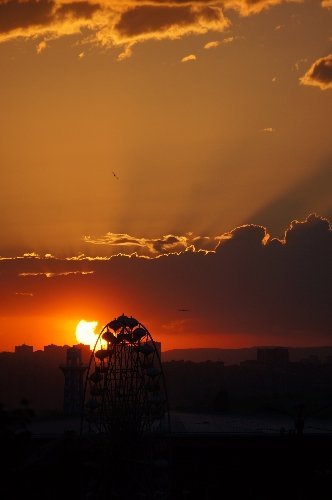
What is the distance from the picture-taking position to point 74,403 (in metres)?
200

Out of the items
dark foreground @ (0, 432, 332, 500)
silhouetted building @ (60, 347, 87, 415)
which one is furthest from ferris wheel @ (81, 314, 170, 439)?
silhouetted building @ (60, 347, 87, 415)

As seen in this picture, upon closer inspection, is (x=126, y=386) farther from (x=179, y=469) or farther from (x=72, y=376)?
(x=72, y=376)

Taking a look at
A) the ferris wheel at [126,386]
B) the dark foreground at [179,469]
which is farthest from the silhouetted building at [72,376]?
the ferris wheel at [126,386]

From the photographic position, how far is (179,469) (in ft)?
343

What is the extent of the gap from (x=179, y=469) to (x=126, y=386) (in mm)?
24650

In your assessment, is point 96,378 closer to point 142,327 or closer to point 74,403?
point 142,327

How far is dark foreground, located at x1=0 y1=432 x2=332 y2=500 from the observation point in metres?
75.8

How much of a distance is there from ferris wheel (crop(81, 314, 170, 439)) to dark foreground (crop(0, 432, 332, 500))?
7.41 ft

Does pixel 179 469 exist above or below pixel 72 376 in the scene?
below

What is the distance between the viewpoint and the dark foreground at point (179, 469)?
75.8 meters

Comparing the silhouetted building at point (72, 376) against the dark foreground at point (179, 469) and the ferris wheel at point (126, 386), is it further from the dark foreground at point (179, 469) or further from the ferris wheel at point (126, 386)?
the ferris wheel at point (126, 386)

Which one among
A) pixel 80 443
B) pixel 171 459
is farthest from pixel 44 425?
pixel 80 443

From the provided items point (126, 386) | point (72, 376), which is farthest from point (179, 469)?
point (72, 376)

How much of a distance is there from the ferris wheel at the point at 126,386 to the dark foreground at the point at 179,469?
2258 millimetres
